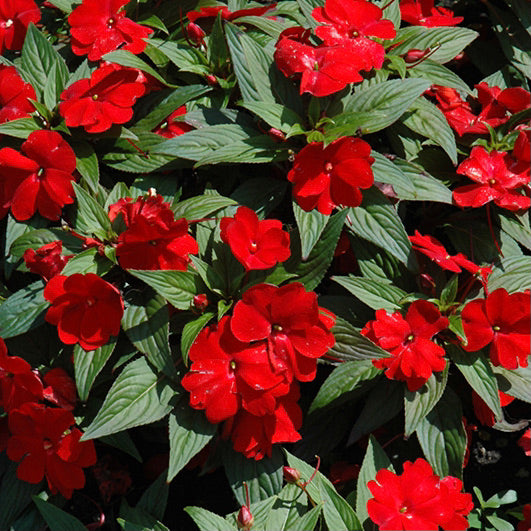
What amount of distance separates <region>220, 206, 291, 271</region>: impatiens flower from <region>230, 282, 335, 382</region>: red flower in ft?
0.32

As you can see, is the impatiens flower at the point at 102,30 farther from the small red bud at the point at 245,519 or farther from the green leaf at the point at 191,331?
the small red bud at the point at 245,519

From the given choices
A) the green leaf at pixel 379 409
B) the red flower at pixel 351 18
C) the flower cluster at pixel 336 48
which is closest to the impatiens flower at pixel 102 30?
the flower cluster at pixel 336 48

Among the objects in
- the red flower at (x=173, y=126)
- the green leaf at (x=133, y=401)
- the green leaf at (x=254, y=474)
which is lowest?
the green leaf at (x=254, y=474)

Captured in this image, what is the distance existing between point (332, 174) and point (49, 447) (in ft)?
4.03

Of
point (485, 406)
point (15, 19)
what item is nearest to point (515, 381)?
point (485, 406)

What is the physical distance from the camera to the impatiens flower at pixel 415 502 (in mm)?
1966

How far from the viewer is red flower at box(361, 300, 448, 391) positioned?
7.04 feet

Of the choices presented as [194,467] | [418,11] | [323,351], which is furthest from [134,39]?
[194,467]

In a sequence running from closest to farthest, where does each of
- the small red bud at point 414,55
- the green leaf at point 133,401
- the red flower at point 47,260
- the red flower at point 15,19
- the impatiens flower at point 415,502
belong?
1. the impatiens flower at point 415,502
2. the green leaf at point 133,401
3. the red flower at point 47,260
4. the small red bud at point 414,55
5. the red flower at point 15,19

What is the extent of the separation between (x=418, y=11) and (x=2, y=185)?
1737 mm

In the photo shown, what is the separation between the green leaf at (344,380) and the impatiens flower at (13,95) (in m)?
1.37

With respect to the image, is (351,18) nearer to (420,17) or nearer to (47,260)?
(420,17)

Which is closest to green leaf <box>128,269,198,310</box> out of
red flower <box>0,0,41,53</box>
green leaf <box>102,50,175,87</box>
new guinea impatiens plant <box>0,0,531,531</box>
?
new guinea impatiens plant <box>0,0,531,531</box>

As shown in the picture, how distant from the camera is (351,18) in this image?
2438mm
